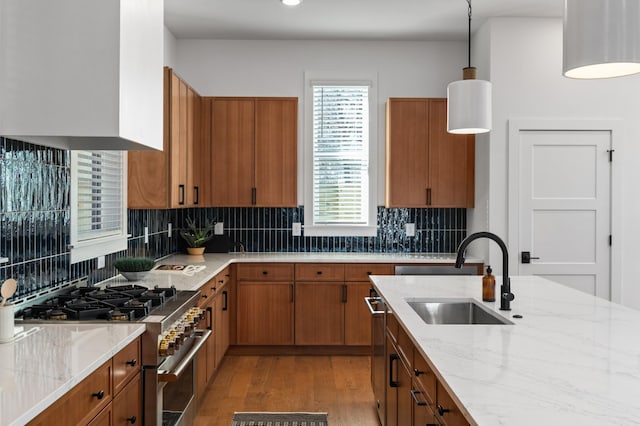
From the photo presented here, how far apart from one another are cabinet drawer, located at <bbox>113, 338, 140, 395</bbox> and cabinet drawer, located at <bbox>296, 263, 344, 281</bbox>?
261 centimetres

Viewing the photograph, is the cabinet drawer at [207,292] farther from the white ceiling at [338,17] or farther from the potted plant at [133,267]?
the white ceiling at [338,17]

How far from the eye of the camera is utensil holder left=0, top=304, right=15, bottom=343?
1.96 meters

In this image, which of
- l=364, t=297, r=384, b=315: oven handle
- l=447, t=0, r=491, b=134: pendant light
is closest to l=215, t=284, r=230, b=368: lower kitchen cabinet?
l=364, t=297, r=384, b=315: oven handle

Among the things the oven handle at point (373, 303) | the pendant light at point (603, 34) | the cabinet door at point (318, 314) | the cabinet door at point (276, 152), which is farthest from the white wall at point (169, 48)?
the pendant light at point (603, 34)

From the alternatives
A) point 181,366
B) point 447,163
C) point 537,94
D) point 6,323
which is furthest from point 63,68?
point 537,94

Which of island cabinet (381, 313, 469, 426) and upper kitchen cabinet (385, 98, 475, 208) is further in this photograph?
upper kitchen cabinet (385, 98, 475, 208)

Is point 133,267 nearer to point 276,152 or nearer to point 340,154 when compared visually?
point 276,152

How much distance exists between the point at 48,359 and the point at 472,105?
224cm

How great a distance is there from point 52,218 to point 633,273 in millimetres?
4499

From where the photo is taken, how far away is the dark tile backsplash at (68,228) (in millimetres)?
2467

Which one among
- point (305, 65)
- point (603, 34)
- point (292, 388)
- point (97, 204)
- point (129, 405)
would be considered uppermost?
point (305, 65)

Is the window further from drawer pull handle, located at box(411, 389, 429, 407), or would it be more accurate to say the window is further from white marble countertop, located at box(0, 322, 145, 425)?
drawer pull handle, located at box(411, 389, 429, 407)

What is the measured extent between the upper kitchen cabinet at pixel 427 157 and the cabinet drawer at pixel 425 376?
10.1ft

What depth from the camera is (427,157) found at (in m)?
5.07
